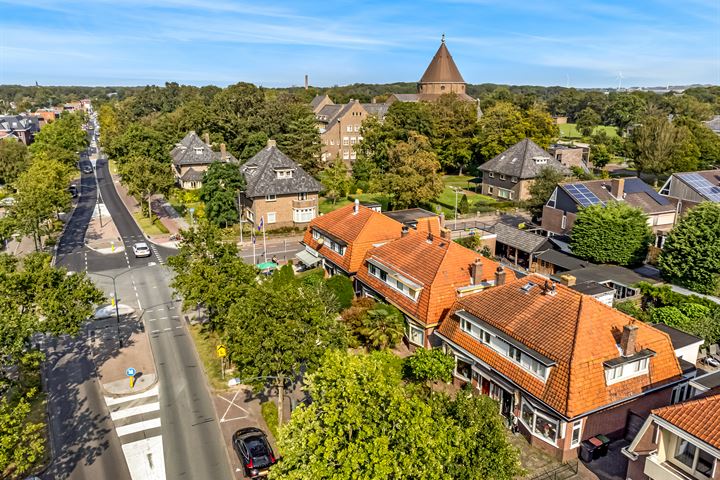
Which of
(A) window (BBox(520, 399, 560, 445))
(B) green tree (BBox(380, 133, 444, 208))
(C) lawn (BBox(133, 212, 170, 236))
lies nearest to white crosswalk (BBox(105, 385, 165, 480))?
(A) window (BBox(520, 399, 560, 445))

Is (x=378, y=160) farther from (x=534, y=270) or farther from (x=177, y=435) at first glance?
(x=177, y=435)

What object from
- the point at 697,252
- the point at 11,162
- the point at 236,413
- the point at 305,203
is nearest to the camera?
the point at 236,413

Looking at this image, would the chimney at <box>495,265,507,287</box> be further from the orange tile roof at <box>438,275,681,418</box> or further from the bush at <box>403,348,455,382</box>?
the bush at <box>403,348,455,382</box>

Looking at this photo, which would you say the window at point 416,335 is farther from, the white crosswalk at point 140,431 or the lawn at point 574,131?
the lawn at point 574,131

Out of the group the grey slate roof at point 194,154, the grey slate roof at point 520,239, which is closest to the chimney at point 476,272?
the grey slate roof at point 520,239

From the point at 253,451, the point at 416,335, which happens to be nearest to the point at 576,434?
the point at 416,335

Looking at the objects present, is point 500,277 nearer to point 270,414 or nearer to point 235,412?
point 270,414

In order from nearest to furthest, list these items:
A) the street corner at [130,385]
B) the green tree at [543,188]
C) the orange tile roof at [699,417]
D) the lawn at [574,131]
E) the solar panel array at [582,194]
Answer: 1. the orange tile roof at [699,417]
2. the street corner at [130,385]
3. the solar panel array at [582,194]
4. the green tree at [543,188]
5. the lawn at [574,131]
